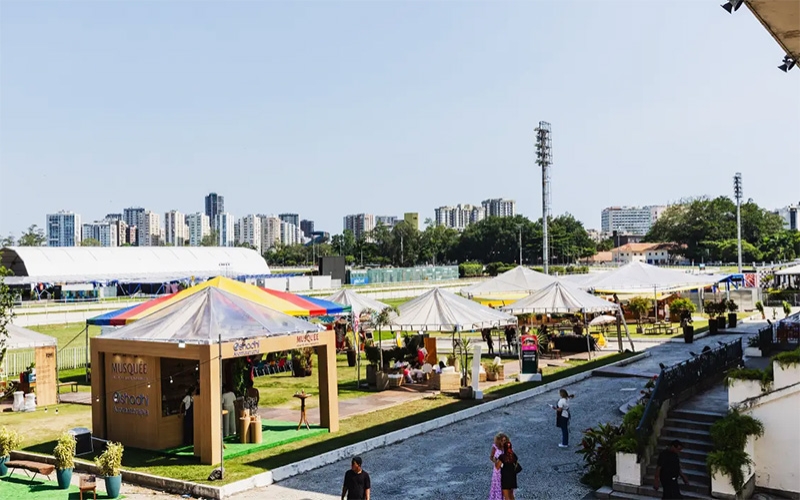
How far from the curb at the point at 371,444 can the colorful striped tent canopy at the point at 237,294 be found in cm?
531

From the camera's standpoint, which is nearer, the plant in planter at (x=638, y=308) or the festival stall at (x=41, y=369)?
the festival stall at (x=41, y=369)

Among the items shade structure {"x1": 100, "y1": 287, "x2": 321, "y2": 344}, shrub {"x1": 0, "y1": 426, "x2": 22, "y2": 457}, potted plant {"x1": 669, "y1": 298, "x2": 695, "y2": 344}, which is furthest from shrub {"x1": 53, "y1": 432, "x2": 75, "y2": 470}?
potted plant {"x1": 669, "y1": 298, "x2": 695, "y2": 344}

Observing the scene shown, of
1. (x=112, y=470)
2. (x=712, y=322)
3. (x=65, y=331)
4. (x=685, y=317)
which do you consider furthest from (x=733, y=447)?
(x=65, y=331)

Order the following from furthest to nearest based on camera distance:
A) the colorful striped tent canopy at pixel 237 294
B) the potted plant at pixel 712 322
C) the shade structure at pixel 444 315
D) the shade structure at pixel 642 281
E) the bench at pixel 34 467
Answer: the shade structure at pixel 642 281 < the potted plant at pixel 712 322 < the shade structure at pixel 444 315 < the colorful striped tent canopy at pixel 237 294 < the bench at pixel 34 467

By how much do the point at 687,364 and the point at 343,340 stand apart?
19.5 meters

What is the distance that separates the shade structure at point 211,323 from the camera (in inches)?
566

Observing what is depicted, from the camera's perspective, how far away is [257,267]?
10300 cm

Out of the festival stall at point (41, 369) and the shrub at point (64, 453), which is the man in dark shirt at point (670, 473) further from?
the festival stall at point (41, 369)

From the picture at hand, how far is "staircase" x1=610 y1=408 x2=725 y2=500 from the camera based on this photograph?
11461mm

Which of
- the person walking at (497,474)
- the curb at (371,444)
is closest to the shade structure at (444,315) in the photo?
the curb at (371,444)

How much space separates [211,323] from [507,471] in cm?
714

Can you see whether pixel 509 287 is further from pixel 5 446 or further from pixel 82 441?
pixel 5 446

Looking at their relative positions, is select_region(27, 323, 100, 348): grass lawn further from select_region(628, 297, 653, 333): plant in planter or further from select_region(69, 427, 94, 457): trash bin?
select_region(628, 297, 653, 333): plant in planter

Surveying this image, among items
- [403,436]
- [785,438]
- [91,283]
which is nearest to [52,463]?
[403,436]
